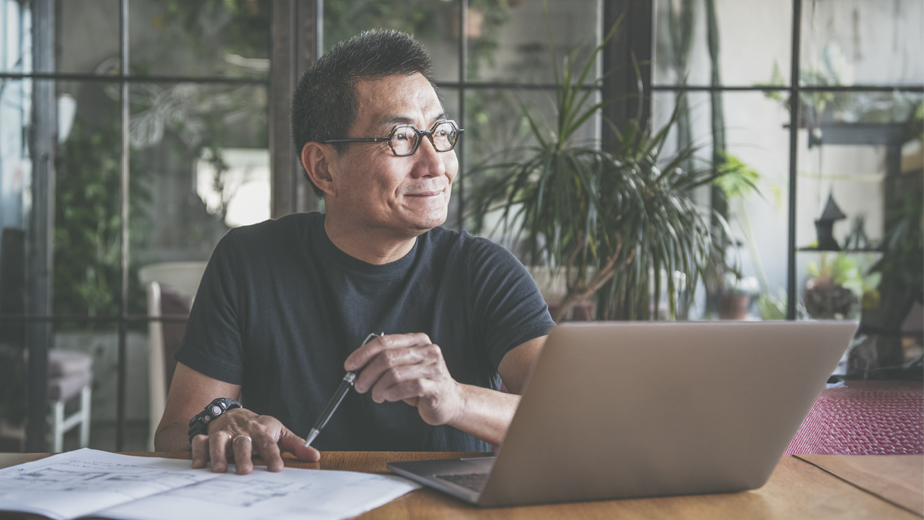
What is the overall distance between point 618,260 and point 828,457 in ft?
4.47

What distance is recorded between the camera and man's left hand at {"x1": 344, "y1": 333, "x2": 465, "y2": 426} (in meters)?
0.87

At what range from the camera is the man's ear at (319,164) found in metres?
1.44

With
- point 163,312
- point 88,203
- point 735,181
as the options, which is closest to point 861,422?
point 735,181

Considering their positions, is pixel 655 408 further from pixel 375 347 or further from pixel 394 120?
pixel 394 120

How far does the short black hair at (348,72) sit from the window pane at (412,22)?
1.39 m

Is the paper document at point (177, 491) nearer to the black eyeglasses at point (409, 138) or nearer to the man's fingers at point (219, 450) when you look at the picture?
the man's fingers at point (219, 450)

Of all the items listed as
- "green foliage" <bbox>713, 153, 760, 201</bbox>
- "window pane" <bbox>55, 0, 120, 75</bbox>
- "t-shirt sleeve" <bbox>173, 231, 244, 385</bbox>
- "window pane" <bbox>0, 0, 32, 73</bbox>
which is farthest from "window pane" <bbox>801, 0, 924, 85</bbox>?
"window pane" <bbox>0, 0, 32, 73</bbox>

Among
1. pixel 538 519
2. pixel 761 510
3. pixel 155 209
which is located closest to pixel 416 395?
pixel 538 519

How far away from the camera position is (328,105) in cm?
140

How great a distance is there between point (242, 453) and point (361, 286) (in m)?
0.58

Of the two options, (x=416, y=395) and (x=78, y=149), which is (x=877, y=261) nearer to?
(x=416, y=395)

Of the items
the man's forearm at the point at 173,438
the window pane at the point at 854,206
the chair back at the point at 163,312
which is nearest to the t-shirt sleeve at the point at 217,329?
the man's forearm at the point at 173,438

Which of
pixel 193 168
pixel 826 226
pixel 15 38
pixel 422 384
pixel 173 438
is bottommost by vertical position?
pixel 173 438

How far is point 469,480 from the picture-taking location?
2.57 feet
